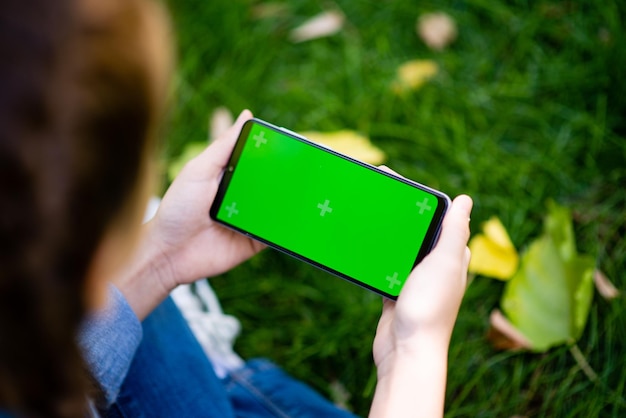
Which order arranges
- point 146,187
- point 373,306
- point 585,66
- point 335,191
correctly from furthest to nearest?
point 585,66
point 373,306
point 335,191
point 146,187

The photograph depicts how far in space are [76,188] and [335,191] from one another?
0.67 meters

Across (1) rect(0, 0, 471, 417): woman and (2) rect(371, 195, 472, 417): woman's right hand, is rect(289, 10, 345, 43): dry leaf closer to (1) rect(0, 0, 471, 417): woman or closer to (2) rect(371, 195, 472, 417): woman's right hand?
(2) rect(371, 195, 472, 417): woman's right hand

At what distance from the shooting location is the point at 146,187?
24.4 inches

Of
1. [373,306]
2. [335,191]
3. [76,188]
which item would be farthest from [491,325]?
[76,188]

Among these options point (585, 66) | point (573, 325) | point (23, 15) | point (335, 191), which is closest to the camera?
point (23, 15)

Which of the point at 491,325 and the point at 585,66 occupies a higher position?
the point at 585,66

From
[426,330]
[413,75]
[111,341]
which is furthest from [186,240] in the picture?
[413,75]

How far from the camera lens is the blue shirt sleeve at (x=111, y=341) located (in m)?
1.00

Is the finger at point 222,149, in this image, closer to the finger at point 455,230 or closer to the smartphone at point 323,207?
the smartphone at point 323,207

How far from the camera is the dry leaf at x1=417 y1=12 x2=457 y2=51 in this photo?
5.69 ft

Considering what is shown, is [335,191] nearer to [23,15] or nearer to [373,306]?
[373,306]

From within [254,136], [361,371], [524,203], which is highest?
[254,136]

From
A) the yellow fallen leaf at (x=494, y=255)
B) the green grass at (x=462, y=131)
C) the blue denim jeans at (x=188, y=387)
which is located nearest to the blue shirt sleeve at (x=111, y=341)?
the blue denim jeans at (x=188, y=387)

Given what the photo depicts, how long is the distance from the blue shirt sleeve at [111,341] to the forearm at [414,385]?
1.38 ft
